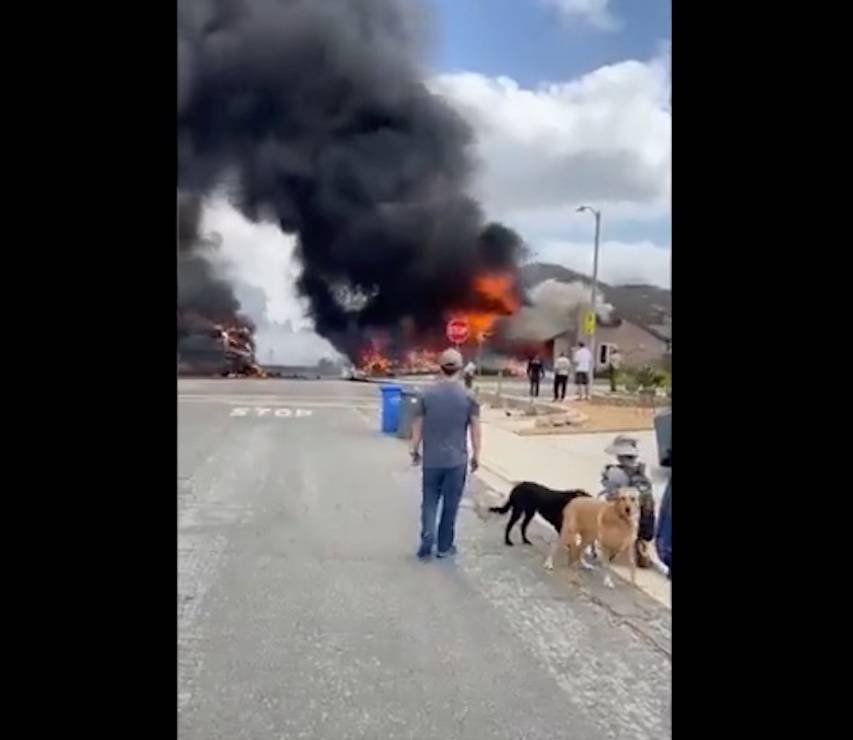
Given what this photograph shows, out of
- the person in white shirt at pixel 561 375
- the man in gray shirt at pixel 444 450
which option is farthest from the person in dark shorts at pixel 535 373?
the man in gray shirt at pixel 444 450

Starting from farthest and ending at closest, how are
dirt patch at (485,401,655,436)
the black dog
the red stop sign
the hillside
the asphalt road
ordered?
1. the black dog
2. the red stop sign
3. dirt patch at (485,401,655,436)
4. the asphalt road
5. the hillside

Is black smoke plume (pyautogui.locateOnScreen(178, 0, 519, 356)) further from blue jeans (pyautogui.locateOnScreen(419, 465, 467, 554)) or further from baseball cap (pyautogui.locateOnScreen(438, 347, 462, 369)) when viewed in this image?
blue jeans (pyautogui.locateOnScreen(419, 465, 467, 554))

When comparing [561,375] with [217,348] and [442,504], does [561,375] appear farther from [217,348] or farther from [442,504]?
[217,348]

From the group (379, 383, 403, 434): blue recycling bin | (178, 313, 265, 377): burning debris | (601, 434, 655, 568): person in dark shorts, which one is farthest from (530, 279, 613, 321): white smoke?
(178, 313, 265, 377): burning debris

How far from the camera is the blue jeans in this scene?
6.84 feet

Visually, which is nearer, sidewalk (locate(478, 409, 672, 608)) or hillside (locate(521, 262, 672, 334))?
hillside (locate(521, 262, 672, 334))

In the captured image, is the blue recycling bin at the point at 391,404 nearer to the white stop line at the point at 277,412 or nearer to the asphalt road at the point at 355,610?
the asphalt road at the point at 355,610

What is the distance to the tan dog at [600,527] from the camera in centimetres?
186

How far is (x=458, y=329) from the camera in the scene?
6.40 feet

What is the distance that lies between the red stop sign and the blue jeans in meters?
0.32
